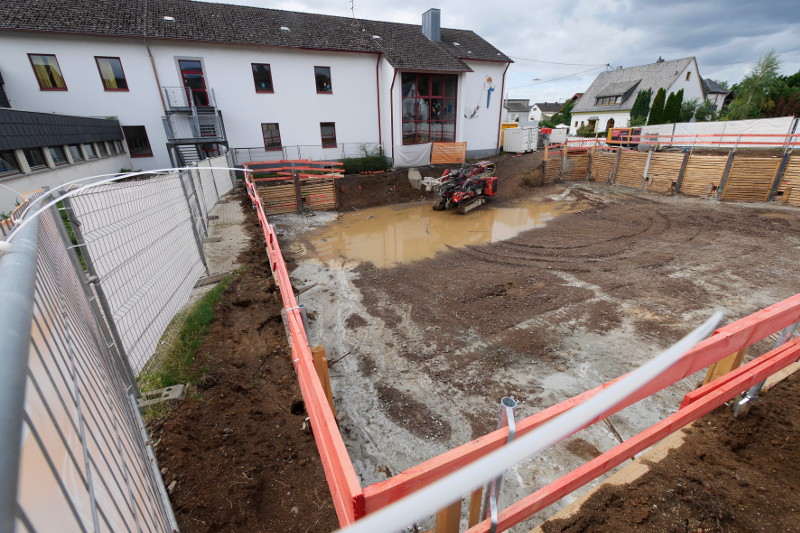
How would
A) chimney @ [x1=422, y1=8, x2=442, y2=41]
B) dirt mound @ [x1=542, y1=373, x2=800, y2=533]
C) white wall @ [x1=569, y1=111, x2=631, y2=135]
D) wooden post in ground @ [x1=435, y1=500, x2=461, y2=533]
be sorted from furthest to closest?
white wall @ [x1=569, y1=111, x2=631, y2=135] → chimney @ [x1=422, y1=8, x2=442, y2=41] → dirt mound @ [x1=542, y1=373, x2=800, y2=533] → wooden post in ground @ [x1=435, y1=500, x2=461, y2=533]

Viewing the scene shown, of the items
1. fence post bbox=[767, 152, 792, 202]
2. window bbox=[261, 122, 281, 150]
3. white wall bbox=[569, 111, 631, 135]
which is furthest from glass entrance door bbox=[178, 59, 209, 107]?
white wall bbox=[569, 111, 631, 135]

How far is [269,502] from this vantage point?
9.10 feet

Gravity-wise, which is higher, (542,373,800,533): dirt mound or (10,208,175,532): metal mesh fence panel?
(10,208,175,532): metal mesh fence panel

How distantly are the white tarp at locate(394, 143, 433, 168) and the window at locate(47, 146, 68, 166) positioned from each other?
14.8m

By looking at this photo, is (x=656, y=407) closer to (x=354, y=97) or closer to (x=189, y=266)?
(x=189, y=266)

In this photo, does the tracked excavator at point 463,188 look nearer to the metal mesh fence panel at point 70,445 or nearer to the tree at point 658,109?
the metal mesh fence panel at point 70,445

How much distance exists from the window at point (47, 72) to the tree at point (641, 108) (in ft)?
151

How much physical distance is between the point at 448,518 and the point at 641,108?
46893 mm

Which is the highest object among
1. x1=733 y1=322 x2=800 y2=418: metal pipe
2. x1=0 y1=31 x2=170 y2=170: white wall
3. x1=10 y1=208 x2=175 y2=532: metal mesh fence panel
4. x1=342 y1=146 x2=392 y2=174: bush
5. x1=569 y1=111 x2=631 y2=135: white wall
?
x1=0 y1=31 x2=170 y2=170: white wall

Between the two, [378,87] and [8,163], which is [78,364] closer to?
[8,163]

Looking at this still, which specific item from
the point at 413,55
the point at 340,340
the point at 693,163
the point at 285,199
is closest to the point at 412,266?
the point at 340,340

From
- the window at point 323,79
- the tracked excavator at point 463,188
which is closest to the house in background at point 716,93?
the tracked excavator at point 463,188

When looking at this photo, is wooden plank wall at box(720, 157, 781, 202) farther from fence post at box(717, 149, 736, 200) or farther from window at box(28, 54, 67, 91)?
window at box(28, 54, 67, 91)

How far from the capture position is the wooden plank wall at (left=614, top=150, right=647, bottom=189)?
15.6 m
